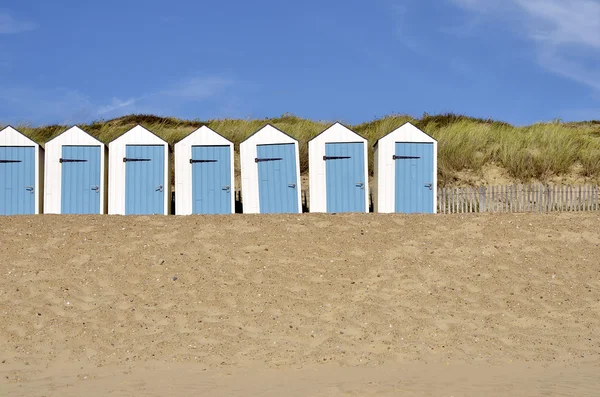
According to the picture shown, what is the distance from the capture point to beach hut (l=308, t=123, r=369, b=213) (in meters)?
19.9

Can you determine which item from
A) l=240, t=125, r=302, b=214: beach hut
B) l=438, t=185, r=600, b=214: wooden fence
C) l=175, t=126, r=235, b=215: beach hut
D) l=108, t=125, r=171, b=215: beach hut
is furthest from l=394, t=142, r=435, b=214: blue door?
l=108, t=125, r=171, b=215: beach hut

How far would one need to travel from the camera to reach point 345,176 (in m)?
19.9

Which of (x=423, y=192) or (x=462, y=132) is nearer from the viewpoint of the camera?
(x=423, y=192)

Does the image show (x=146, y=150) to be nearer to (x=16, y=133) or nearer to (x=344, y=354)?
(x=16, y=133)

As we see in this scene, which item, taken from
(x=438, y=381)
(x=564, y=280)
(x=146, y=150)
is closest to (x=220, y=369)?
(x=438, y=381)

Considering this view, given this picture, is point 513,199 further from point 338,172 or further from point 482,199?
point 338,172

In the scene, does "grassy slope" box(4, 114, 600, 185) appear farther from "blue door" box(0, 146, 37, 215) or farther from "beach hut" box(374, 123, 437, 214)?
"blue door" box(0, 146, 37, 215)

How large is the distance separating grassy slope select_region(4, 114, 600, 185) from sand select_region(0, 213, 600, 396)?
23.6 feet

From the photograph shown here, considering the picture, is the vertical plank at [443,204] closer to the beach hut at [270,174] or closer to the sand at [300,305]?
the sand at [300,305]

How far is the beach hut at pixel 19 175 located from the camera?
19625mm

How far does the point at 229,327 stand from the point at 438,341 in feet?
10.3

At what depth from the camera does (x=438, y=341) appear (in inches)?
489

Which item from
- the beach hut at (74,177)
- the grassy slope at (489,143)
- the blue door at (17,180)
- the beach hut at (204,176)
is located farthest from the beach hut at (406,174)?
the blue door at (17,180)

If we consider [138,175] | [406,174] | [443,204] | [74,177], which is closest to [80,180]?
[74,177]
